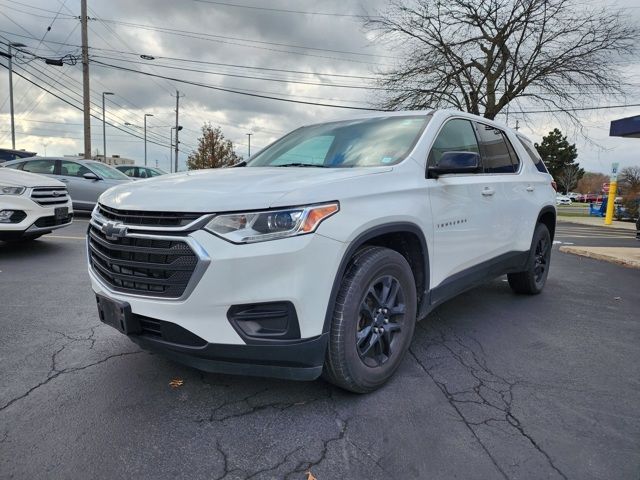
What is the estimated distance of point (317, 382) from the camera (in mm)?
2875

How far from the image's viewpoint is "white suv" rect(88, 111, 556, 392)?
2162 mm

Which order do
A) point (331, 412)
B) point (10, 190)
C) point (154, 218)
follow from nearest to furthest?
1. point (154, 218)
2. point (331, 412)
3. point (10, 190)

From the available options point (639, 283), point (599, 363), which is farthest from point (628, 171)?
point (599, 363)

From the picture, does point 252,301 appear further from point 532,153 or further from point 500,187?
point 532,153

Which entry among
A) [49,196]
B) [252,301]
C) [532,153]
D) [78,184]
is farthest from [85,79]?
[252,301]

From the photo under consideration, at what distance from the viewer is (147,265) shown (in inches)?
91.4

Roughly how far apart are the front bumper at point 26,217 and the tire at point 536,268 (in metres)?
6.51

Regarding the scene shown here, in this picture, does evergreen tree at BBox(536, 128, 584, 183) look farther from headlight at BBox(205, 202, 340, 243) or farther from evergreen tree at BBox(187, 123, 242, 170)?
headlight at BBox(205, 202, 340, 243)

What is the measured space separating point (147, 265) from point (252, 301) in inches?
24.5

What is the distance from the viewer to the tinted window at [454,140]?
3311mm

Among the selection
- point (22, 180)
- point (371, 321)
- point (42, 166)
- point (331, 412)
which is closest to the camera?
point (331, 412)

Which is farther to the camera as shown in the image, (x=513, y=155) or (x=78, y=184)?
(x=78, y=184)

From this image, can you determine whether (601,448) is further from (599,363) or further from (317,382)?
(317,382)

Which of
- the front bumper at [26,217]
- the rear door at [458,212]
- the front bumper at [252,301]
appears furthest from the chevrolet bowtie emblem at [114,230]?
the front bumper at [26,217]
